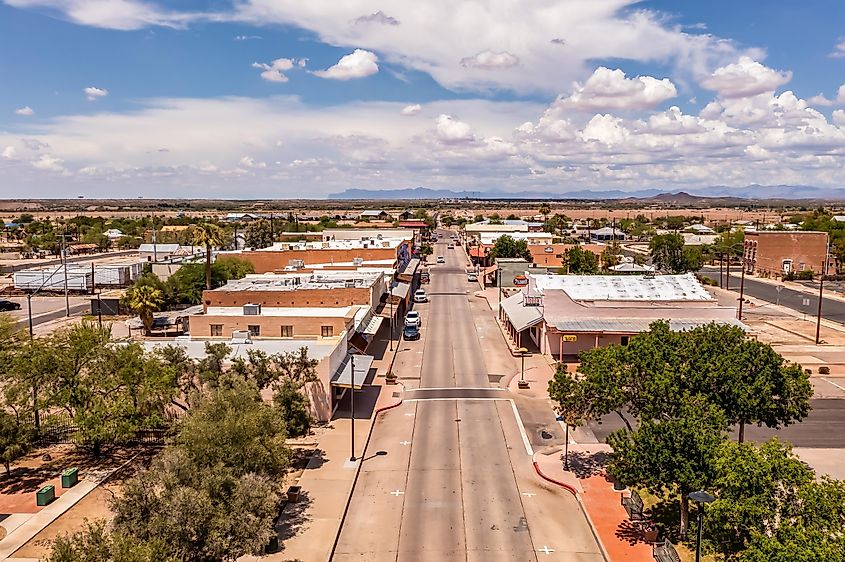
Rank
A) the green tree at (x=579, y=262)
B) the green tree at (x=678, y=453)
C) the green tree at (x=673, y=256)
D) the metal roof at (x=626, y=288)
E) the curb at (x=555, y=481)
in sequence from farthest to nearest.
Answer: the green tree at (x=673, y=256) < the green tree at (x=579, y=262) < the metal roof at (x=626, y=288) < the curb at (x=555, y=481) < the green tree at (x=678, y=453)

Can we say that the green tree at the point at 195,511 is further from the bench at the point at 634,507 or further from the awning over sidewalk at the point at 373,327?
the awning over sidewalk at the point at 373,327

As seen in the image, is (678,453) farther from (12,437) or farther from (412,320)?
(412,320)

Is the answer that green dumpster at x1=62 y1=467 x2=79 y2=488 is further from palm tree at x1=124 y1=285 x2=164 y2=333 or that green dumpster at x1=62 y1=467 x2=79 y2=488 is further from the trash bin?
palm tree at x1=124 y1=285 x2=164 y2=333

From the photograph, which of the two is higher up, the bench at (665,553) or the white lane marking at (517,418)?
the bench at (665,553)

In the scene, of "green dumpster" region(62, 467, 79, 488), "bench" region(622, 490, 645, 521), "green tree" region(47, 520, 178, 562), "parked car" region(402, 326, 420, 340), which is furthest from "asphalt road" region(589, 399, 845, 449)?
"green dumpster" region(62, 467, 79, 488)

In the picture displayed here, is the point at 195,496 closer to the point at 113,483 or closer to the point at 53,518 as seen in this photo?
the point at 53,518

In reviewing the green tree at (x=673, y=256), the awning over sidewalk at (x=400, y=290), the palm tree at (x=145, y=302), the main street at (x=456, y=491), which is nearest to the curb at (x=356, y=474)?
the main street at (x=456, y=491)

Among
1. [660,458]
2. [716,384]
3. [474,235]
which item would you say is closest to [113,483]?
[660,458]
